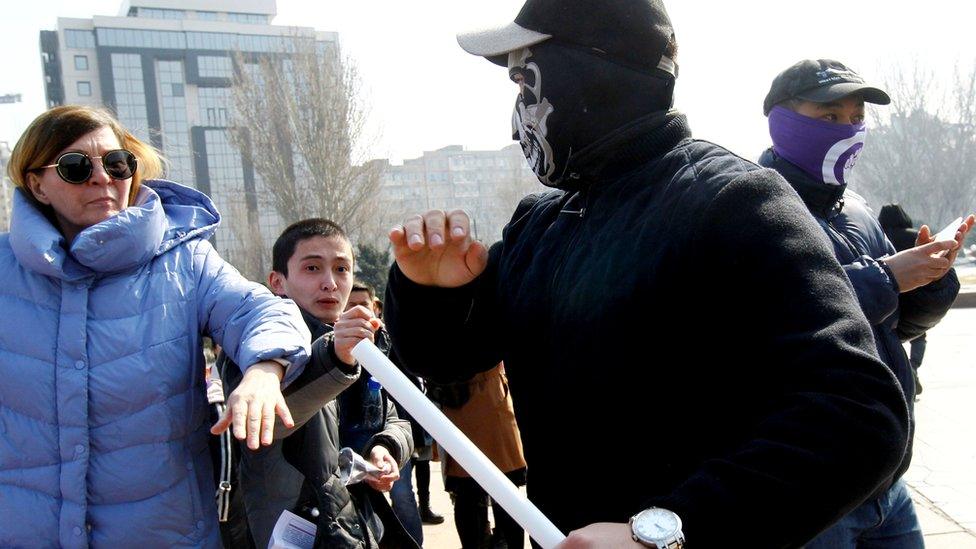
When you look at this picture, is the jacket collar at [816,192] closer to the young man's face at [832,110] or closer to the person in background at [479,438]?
the young man's face at [832,110]

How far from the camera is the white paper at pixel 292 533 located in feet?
7.47

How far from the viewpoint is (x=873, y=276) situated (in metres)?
2.19

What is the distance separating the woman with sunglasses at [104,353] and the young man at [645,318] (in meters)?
0.60

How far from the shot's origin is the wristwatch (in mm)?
1019

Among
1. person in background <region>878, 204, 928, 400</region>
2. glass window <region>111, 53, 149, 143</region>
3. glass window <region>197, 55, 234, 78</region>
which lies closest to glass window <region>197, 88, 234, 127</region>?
glass window <region>197, 55, 234, 78</region>

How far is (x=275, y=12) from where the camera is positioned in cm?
7981

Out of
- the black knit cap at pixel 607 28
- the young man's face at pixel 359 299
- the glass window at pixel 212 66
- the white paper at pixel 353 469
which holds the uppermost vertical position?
the black knit cap at pixel 607 28

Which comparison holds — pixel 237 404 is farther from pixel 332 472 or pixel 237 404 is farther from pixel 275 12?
pixel 275 12

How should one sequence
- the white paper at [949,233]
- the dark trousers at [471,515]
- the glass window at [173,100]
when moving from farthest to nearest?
the glass window at [173,100], the dark trousers at [471,515], the white paper at [949,233]

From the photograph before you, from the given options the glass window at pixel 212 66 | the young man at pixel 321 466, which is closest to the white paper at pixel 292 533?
the young man at pixel 321 466

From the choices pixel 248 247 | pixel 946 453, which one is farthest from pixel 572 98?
pixel 248 247

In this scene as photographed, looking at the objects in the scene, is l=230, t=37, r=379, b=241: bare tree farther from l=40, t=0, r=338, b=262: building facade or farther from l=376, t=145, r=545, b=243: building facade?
l=376, t=145, r=545, b=243: building facade

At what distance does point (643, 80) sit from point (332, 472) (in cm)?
157

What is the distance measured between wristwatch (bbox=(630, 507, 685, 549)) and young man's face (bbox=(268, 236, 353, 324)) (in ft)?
7.68
